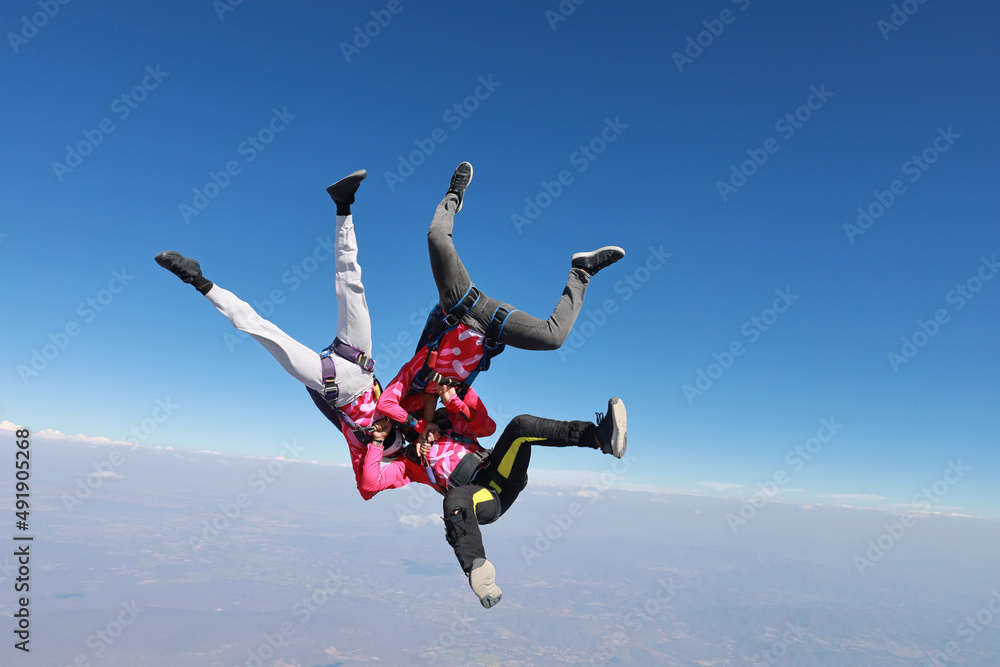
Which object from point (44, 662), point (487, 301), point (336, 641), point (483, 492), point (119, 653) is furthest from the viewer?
point (336, 641)

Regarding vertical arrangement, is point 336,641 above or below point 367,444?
below

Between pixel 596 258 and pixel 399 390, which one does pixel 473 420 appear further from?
pixel 596 258

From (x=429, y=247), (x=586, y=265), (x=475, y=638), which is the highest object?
(x=586, y=265)

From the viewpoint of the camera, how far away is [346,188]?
352 centimetres

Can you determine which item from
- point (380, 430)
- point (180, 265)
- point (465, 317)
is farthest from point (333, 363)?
point (180, 265)

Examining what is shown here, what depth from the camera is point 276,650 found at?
162 m

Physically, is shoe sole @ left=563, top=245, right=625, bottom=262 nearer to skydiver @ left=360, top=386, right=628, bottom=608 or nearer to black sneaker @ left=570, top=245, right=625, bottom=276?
black sneaker @ left=570, top=245, right=625, bottom=276

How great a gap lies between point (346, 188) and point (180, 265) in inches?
51.6

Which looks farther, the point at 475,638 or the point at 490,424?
the point at 475,638

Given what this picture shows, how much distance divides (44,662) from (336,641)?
77266 millimetres

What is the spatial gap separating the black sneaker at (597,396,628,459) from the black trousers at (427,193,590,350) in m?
0.63

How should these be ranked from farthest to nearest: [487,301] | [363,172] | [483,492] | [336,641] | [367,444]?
1. [336,641]
2. [367,444]
3. [483,492]
4. [487,301]
5. [363,172]

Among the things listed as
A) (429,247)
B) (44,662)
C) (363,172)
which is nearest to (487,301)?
(429,247)

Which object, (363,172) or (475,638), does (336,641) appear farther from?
(363,172)
